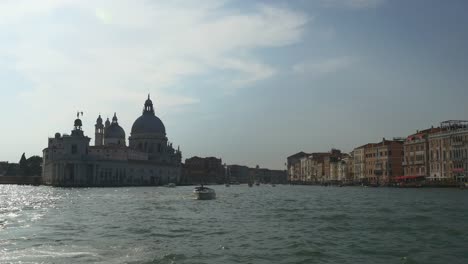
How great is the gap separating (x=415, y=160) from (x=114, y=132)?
73.4 m

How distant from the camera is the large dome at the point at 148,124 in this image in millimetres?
135125

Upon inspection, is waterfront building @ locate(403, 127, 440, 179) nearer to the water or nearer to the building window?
the building window

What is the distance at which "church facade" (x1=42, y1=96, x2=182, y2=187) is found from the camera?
110 m

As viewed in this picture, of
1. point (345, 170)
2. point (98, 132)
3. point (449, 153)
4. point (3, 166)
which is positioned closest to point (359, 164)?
point (345, 170)

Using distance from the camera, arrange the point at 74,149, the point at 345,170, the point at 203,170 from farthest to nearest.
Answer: the point at 203,170 < the point at 345,170 < the point at 74,149

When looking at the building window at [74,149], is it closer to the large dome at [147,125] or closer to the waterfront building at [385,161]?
the large dome at [147,125]

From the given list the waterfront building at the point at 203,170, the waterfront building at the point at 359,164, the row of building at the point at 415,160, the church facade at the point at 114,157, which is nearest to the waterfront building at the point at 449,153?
the row of building at the point at 415,160

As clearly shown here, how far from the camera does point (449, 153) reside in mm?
78750

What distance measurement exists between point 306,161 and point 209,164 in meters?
33.6

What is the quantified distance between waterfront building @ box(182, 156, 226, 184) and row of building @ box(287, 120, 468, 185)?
55.2 metres

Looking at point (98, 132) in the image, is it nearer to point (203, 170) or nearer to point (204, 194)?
point (203, 170)

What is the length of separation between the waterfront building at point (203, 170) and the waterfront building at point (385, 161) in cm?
7561

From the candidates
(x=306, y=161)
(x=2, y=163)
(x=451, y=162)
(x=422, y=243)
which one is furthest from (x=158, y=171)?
(x=422, y=243)

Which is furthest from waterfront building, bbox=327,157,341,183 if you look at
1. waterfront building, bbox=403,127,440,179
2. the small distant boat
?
the small distant boat
